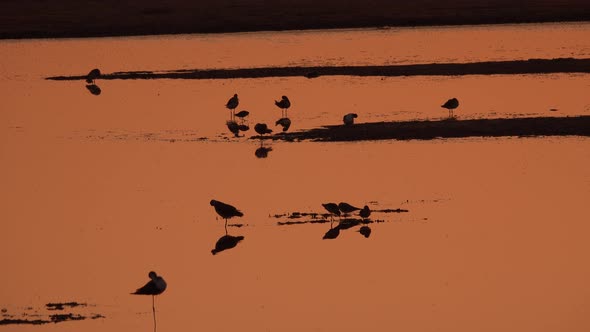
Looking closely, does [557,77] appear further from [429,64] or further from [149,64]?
[149,64]

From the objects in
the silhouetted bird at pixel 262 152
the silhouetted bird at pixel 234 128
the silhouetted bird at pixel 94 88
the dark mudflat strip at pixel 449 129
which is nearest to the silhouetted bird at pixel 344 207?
the silhouetted bird at pixel 262 152

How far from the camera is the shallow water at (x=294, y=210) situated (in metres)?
10.8

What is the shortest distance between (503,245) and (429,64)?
17130mm

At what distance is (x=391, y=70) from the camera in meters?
28.9

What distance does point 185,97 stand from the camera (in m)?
25.8

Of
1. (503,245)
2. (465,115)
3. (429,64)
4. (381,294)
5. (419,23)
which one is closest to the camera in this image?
(381,294)

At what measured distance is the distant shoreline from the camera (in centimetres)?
3850

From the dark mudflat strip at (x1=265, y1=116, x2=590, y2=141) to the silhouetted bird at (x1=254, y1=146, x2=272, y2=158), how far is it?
3.23ft

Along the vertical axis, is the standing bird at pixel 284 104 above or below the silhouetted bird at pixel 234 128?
above

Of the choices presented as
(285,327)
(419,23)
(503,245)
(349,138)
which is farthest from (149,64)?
(285,327)

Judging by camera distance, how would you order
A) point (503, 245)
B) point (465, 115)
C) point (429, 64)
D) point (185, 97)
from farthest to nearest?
point (429, 64), point (185, 97), point (465, 115), point (503, 245)

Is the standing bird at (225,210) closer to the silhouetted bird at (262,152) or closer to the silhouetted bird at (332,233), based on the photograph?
the silhouetted bird at (332,233)

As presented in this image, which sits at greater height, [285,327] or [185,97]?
[185,97]

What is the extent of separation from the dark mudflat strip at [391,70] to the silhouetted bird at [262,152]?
29.6 ft
